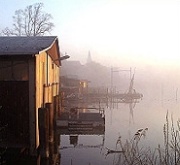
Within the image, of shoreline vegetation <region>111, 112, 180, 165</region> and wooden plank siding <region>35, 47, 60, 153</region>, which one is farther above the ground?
wooden plank siding <region>35, 47, 60, 153</region>

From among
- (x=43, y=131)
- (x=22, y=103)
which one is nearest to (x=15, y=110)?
(x=22, y=103)

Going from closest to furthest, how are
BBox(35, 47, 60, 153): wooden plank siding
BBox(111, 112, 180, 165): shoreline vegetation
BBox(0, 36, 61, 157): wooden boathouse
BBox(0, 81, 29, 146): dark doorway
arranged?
BBox(111, 112, 180, 165): shoreline vegetation → BBox(0, 36, 61, 157): wooden boathouse → BBox(0, 81, 29, 146): dark doorway → BBox(35, 47, 60, 153): wooden plank siding

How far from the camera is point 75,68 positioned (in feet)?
449

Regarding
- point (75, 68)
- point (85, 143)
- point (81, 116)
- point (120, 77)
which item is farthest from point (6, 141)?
point (120, 77)

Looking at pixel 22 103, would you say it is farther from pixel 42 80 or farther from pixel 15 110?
pixel 42 80

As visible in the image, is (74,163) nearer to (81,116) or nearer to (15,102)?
(15,102)

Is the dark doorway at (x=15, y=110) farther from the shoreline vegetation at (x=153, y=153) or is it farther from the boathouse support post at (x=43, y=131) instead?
the shoreline vegetation at (x=153, y=153)

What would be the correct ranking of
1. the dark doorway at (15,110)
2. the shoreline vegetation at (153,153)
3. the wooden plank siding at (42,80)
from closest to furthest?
the shoreline vegetation at (153,153), the dark doorway at (15,110), the wooden plank siding at (42,80)

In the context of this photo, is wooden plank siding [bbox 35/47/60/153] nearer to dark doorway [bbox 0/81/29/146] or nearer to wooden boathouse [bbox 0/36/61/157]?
wooden boathouse [bbox 0/36/61/157]

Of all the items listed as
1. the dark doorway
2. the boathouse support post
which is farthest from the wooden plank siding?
the dark doorway

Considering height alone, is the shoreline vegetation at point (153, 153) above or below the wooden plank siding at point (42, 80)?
below

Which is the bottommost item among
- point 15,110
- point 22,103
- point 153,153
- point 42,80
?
point 153,153

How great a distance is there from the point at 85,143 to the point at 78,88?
35636mm

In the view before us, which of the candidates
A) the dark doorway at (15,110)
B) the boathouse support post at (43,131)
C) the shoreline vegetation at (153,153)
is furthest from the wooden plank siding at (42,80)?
the shoreline vegetation at (153,153)
